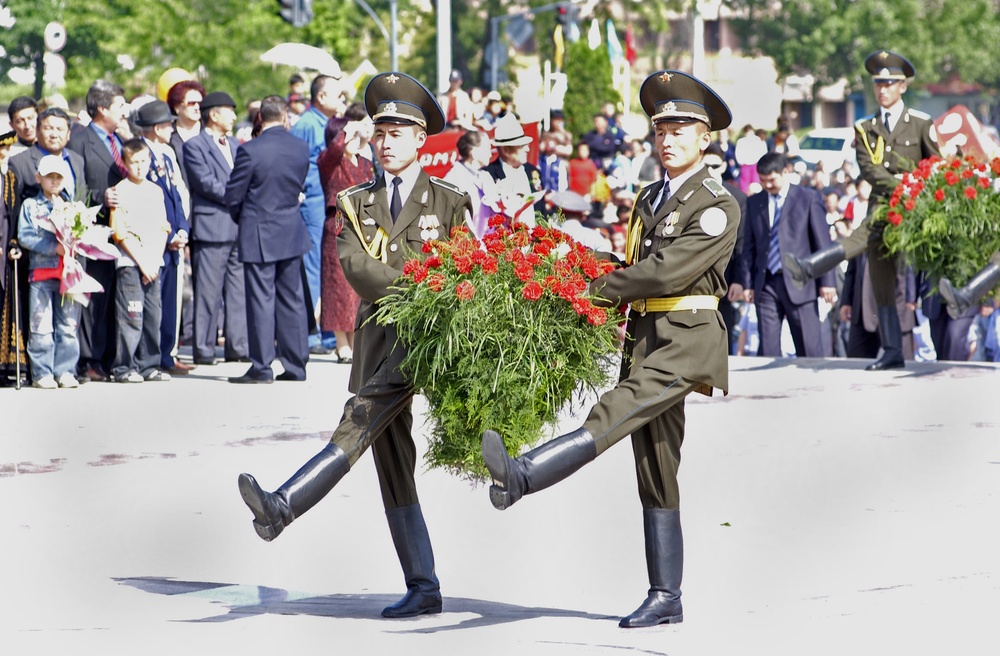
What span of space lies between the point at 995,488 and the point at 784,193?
5843 millimetres

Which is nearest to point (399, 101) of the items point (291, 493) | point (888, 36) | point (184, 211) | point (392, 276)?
point (392, 276)

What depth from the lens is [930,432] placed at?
10.6m

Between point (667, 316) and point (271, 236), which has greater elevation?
point (667, 316)

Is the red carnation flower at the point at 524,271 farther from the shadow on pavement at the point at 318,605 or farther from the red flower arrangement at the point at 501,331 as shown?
the shadow on pavement at the point at 318,605

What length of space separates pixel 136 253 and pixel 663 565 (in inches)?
296

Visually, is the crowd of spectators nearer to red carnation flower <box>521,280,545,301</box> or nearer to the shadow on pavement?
the shadow on pavement

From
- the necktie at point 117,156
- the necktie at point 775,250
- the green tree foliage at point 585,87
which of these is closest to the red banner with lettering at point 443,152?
the necktie at point 775,250

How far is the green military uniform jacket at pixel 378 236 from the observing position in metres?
6.42

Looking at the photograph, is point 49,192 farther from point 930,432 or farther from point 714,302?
point 714,302

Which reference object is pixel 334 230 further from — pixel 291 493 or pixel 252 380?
pixel 291 493

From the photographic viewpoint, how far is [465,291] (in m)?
6.07

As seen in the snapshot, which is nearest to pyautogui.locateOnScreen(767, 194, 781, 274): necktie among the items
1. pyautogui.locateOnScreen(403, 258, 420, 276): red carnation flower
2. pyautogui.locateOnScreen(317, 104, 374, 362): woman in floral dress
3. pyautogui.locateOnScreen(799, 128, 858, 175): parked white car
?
pyautogui.locateOnScreen(317, 104, 374, 362): woman in floral dress

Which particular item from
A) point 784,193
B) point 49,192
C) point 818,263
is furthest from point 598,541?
point 784,193

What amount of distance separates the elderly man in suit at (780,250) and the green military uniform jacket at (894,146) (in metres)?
1.41
